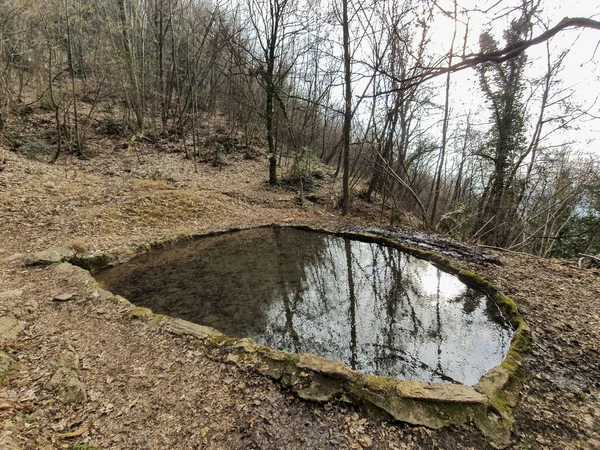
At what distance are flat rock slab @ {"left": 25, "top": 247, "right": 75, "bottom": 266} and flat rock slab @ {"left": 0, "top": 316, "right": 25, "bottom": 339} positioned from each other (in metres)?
1.72

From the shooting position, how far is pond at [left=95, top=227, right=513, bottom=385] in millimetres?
3588

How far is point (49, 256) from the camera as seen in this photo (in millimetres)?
4852

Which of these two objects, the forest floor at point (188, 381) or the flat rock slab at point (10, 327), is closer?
the forest floor at point (188, 381)

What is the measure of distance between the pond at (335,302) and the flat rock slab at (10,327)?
148cm

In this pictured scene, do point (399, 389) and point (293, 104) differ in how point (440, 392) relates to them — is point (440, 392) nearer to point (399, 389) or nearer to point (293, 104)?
point (399, 389)

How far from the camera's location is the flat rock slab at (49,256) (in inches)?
184

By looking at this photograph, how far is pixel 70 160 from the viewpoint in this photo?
10.6 metres

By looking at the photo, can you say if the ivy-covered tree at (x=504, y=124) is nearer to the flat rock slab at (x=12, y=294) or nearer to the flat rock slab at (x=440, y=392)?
the flat rock slab at (x=440, y=392)

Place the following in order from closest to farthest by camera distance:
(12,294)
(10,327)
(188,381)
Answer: (188,381), (10,327), (12,294)

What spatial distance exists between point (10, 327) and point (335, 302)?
166 inches

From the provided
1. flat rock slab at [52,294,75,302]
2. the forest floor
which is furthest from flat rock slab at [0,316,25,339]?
flat rock slab at [52,294,75,302]

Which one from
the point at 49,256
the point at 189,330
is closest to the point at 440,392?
the point at 189,330

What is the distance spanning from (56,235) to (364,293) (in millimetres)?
6327

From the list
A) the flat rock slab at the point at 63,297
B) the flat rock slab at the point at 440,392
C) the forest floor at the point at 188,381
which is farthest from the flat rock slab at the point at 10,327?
the flat rock slab at the point at 440,392
